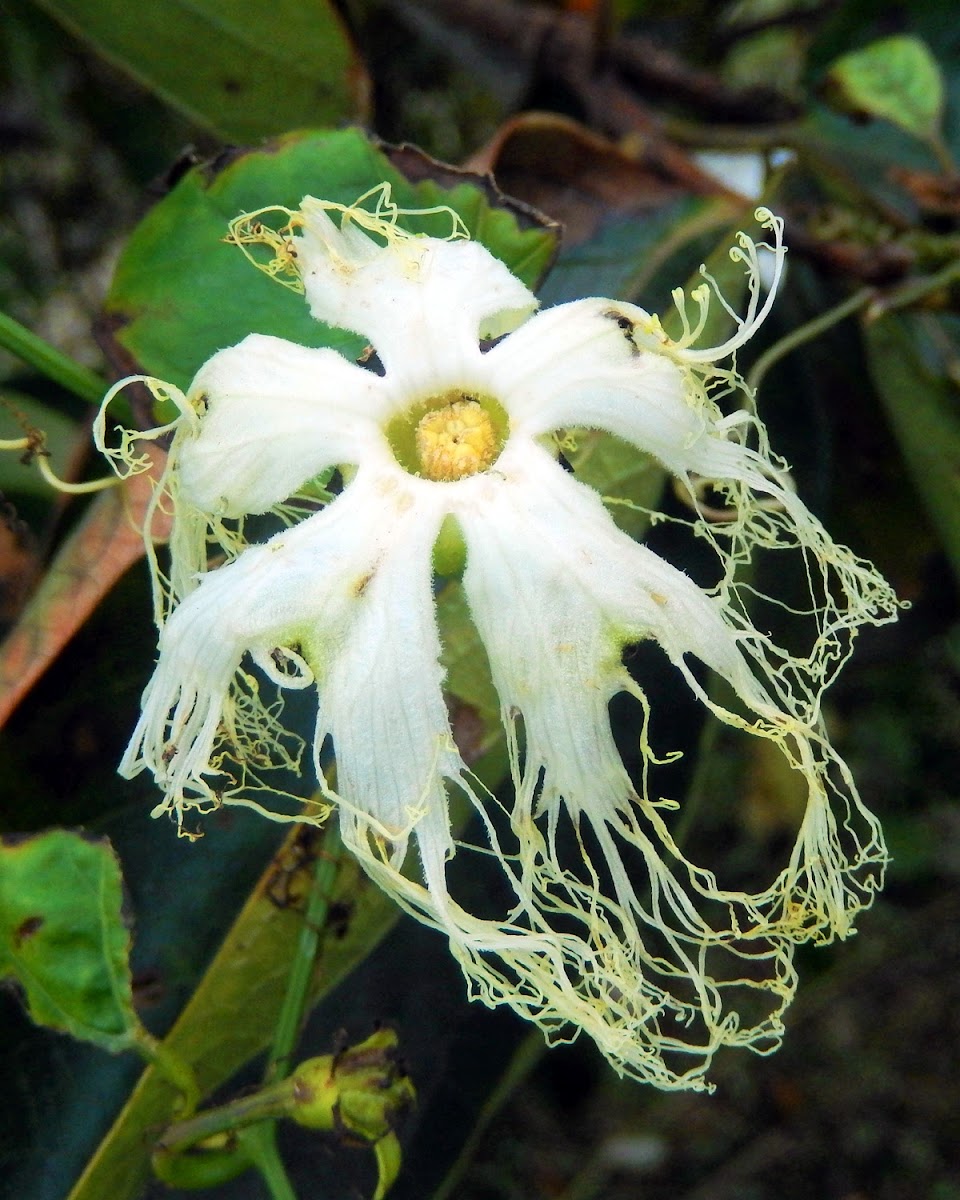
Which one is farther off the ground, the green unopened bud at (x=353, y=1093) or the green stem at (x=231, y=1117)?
the green unopened bud at (x=353, y=1093)

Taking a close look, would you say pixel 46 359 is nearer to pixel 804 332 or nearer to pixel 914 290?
pixel 804 332

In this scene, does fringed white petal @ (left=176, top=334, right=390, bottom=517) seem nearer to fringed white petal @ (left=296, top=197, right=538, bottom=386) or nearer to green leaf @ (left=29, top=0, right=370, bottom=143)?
fringed white petal @ (left=296, top=197, right=538, bottom=386)

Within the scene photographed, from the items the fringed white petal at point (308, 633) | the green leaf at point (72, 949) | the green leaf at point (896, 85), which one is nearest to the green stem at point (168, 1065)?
the green leaf at point (72, 949)

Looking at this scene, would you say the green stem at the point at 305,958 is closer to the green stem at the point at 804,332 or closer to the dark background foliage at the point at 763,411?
the dark background foliage at the point at 763,411

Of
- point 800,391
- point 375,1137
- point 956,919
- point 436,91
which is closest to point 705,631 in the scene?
point 375,1137

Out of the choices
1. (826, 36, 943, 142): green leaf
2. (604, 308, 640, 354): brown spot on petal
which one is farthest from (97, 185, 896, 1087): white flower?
(826, 36, 943, 142): green leaf

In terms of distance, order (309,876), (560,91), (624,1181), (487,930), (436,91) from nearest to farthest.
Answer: (487,930) → (309,876) → (560,91) → (436,91) → (624,1181)

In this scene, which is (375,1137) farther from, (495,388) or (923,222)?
(923,222)
